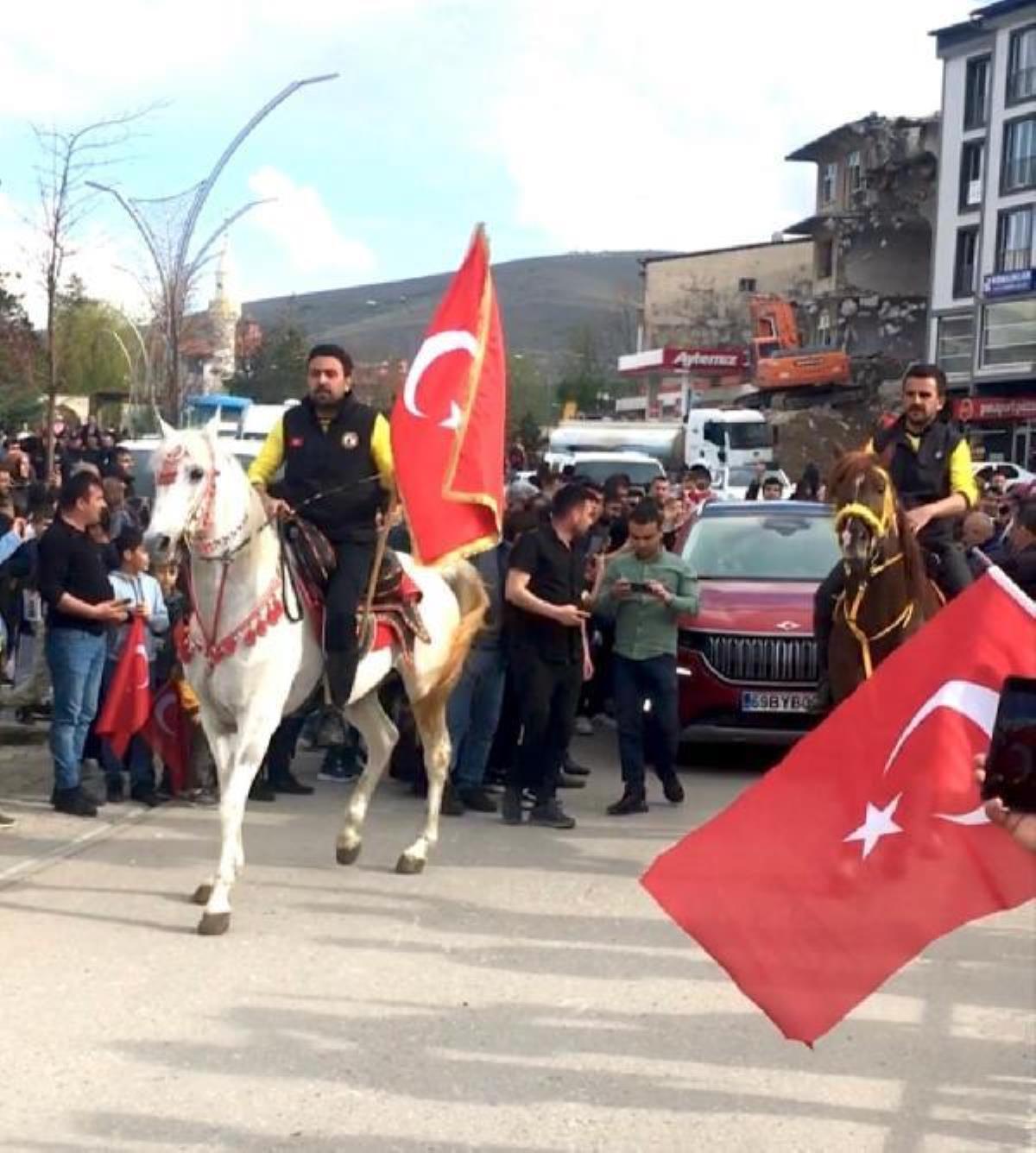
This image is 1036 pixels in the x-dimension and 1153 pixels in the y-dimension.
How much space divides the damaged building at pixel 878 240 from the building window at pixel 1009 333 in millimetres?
6963

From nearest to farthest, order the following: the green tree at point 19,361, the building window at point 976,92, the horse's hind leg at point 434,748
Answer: the horse's hind leg at point 434,748
the green tree at point 19,361
the building window at point 976,92

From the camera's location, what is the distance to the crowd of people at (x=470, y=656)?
8711 millimetres

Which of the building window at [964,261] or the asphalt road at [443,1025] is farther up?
the building window at [964,261]

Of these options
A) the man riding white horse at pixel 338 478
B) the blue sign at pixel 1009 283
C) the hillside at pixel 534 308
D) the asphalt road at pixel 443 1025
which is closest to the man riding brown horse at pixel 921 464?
the asphalt road at pixel 443 1025

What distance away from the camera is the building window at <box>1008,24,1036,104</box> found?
64.9 m

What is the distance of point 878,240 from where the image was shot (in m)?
77.2

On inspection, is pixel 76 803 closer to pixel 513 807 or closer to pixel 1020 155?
pixel 513 807

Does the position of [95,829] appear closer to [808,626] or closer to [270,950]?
[270,950]

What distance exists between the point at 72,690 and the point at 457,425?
3.00m

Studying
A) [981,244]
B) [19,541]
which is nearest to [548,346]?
[981,244]

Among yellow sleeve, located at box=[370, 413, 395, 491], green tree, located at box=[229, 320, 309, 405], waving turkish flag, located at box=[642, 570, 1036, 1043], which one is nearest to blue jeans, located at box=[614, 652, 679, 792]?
yellow sleeve, located at box=[370, 413, 395, 491]

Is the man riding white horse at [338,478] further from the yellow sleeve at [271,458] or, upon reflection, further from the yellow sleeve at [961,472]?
the yellow sleeve at [961,472]

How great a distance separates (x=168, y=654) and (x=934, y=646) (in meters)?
7.24

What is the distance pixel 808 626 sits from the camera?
1202 cm
